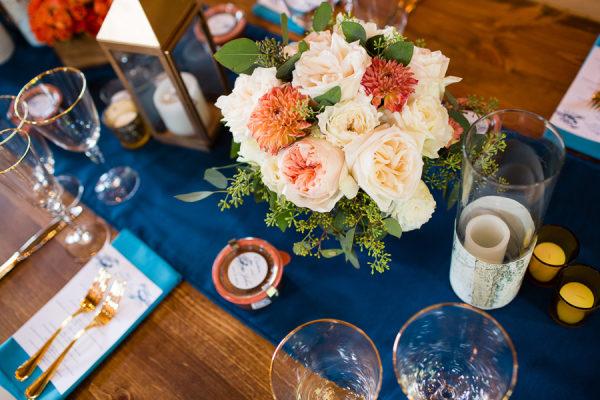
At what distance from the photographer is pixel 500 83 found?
109cm

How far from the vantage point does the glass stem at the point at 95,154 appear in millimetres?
1114

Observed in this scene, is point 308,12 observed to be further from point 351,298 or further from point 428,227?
point 351,298

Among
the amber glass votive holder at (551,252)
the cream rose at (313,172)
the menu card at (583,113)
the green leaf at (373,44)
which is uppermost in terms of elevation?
the green leaf at (373,44)

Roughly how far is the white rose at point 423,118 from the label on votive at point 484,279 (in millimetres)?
207

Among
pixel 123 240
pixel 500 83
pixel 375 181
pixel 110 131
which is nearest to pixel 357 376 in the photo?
pixel 375 181

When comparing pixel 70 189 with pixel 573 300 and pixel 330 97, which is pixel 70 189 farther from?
pixel 573 300

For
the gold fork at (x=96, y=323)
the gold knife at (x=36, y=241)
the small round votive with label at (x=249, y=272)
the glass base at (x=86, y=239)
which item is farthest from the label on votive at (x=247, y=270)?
the gold knife at (x=36, y=241)

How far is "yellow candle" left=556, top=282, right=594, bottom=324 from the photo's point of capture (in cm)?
77

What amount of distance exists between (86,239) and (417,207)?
76cm

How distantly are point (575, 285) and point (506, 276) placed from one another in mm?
147

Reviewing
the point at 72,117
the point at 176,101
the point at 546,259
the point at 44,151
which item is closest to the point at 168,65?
the point at 176,101

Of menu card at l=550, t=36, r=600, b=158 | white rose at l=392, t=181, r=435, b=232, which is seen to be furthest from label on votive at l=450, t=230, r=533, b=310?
menu card at l=550, t=36, r=600, b=158

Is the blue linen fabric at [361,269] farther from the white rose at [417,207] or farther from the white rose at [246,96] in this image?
the white rose at [246,96]

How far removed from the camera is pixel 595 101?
3.23ft
